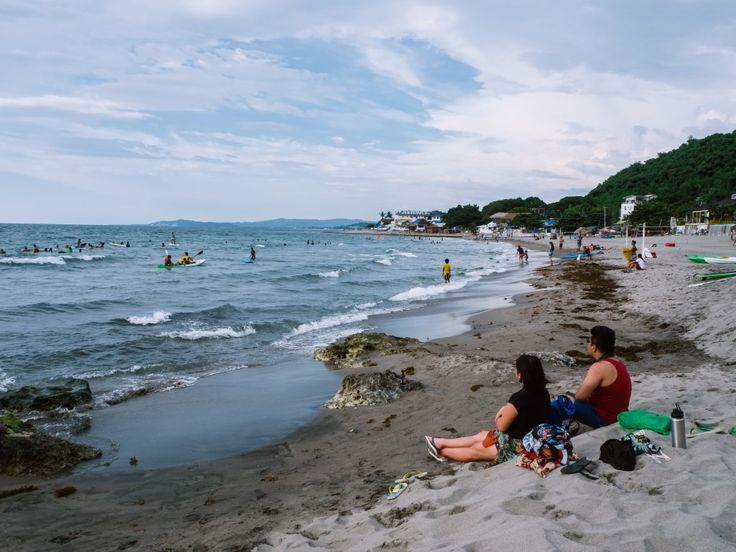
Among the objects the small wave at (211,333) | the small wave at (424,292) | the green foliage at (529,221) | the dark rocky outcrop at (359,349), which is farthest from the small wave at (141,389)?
the green foliage at (529,221)

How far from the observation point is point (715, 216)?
7456 cm

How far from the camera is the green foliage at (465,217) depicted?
15900 centimetres

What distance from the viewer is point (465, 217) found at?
6309 inches

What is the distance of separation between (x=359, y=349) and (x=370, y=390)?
350 centimetres

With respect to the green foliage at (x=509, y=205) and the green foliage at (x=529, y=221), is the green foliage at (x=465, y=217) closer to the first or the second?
the green foliage at (x=509, y=205)

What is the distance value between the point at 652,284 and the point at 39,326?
22.1 m

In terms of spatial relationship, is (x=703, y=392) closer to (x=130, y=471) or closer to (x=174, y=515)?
(x=174, y=515)

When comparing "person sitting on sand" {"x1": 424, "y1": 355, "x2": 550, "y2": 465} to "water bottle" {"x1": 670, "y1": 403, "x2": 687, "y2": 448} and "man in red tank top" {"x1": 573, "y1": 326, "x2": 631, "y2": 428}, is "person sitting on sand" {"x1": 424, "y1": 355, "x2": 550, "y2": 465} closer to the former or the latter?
"man in red tank top" {"x1": 573, "y1": 326, "x2": 631, "y2": 428}

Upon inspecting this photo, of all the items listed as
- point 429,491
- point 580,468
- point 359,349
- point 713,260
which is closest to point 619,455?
point 580,468

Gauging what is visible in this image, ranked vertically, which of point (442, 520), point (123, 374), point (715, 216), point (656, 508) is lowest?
point (123, 374)

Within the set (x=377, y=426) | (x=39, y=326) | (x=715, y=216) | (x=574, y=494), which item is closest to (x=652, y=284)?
(x=377, y=426)

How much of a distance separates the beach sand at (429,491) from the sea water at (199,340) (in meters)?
1.01

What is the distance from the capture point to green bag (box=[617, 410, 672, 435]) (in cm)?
488

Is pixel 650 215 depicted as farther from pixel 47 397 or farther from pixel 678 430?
pixel 47 397
